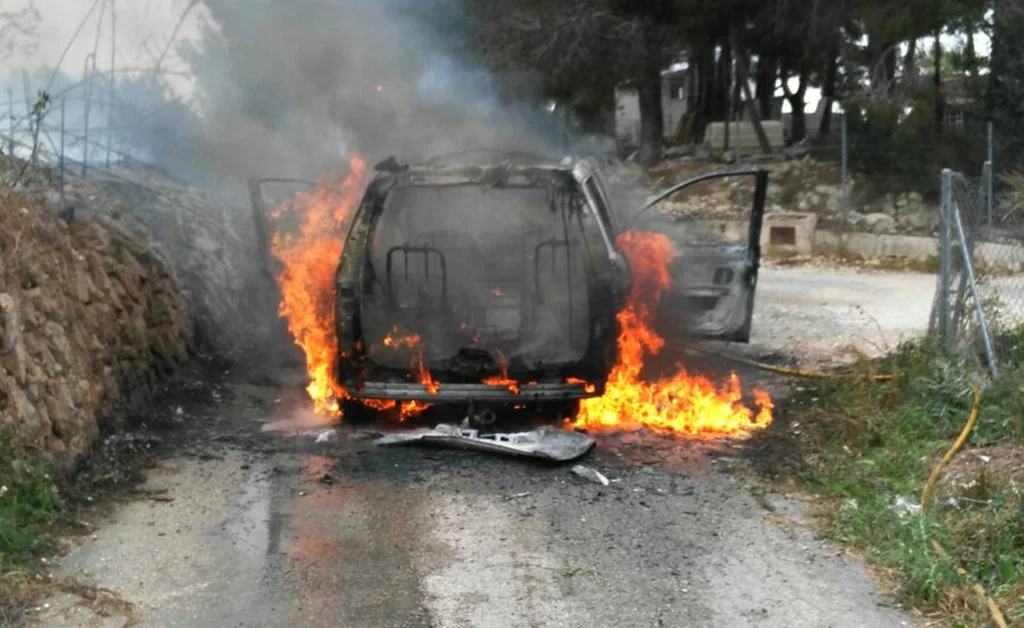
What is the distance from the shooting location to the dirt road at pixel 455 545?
4379 millimetres

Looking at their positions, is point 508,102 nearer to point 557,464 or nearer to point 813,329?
point 813,329

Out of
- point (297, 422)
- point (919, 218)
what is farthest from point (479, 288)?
point (919, 218)

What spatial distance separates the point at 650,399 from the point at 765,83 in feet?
78.3

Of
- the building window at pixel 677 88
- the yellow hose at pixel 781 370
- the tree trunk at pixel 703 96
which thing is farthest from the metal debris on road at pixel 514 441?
the building window at pixel 677 88

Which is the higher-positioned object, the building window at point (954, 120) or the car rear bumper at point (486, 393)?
the building window at point (954, 120)

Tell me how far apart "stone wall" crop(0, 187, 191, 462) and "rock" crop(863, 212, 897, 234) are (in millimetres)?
12949

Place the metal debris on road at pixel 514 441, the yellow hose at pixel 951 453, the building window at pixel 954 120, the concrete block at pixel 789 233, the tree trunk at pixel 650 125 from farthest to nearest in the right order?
the tree trunk at pixel 650 125
the building window at pixel 954 120
the concrete block at pixel 789 233
the metal debris on road at pixel 514 441
the yellow hose at pixel 951 453

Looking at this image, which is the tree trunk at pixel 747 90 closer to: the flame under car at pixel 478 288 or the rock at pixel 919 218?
the rock at pixel 919 218

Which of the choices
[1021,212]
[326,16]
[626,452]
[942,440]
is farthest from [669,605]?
[326,16]

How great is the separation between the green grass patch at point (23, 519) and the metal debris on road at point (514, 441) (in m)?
2.10

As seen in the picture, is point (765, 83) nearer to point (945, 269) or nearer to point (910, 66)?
point (910, 66)

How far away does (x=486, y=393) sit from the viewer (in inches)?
271

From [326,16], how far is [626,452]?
7071 millimetres

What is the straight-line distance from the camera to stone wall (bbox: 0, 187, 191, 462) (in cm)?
567
